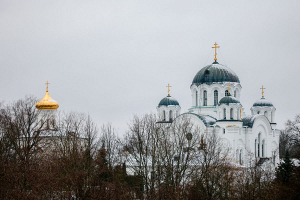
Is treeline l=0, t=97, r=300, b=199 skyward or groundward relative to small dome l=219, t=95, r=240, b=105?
groundward

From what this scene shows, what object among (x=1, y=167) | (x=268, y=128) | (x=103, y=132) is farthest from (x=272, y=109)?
(x=1, y=167)

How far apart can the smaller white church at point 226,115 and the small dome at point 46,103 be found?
9082mm

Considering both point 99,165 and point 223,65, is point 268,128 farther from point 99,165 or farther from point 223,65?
point 99,165

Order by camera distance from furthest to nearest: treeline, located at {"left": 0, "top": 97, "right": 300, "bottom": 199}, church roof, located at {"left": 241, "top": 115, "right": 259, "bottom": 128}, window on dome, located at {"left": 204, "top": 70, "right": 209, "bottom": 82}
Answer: window on dome, located at {"left": 204, "top": 70, "right": 209, "bottom": 82} < church roof, located at {"left": 241, "top": 115, "right": 259, "bottom": 128} < treeline, located at {"left": 0, "top": 97, "right": 300, "bottom": 199}

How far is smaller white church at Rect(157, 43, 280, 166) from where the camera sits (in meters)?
37.6

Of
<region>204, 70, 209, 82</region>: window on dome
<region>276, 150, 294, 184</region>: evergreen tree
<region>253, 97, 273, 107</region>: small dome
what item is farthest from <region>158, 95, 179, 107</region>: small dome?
<region>276, 150, 294, 184</region>: evergreen tree

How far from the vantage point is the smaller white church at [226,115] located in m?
37.6

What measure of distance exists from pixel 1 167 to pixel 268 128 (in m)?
27.8

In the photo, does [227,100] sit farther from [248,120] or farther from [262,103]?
[262,103]

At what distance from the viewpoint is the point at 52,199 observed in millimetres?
→ 17422

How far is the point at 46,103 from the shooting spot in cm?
4219

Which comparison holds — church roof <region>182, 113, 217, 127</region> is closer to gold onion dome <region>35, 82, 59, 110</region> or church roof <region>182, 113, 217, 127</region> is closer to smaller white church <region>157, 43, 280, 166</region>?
smaller white church <region>157, 43, 280, 166</region>

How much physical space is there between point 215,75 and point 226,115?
17.0 feet

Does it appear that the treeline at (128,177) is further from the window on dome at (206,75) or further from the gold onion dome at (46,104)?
the window on dome at (206,75)
